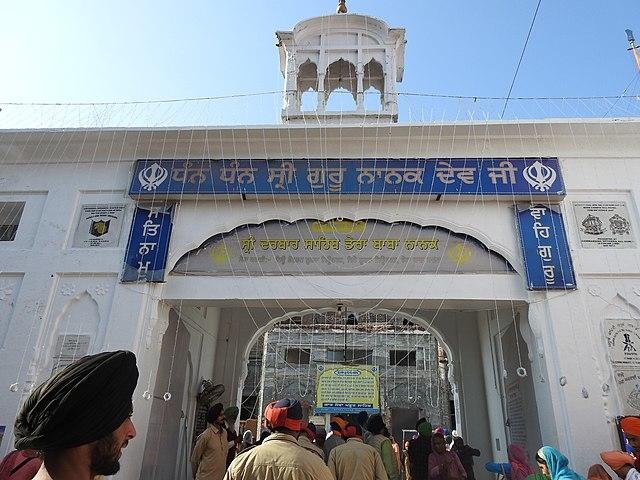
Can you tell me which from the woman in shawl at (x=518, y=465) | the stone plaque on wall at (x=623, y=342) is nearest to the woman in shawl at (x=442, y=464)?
the woman in shawl at (x=518, y=465)

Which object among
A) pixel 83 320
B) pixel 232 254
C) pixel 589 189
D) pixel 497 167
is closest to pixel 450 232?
pixel 497 167

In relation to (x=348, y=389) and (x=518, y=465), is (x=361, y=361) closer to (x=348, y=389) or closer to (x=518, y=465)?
(x=348, y=389)

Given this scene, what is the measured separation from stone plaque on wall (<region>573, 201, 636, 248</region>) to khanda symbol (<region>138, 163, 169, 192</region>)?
5827mm

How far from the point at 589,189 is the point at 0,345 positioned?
820 cm

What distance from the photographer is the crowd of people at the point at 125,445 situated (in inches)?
44.6

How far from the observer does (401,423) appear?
1706 cm

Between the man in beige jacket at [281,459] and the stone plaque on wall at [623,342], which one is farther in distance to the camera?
the stone plaque on wall at [623,342]

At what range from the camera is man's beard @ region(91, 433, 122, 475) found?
1.17 m

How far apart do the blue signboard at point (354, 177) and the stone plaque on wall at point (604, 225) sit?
45cm

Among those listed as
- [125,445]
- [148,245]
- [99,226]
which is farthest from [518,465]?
[99,226]

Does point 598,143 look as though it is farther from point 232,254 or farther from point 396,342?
point 396,342

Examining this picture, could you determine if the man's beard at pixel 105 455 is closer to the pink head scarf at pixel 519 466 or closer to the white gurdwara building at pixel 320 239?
the pink head scarf at pixel 519 466

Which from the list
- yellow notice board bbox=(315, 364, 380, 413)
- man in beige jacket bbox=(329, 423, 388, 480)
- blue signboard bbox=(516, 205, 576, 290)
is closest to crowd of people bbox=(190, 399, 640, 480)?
man in beige jacket bbox=(329, 423, 388, 480)

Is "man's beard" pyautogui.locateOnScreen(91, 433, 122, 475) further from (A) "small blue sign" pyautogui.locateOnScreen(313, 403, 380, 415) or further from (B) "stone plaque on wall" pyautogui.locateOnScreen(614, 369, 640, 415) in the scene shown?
(A) "small blue sign" pyautogui.locateOnScreen(313, 403, 380, 415)
